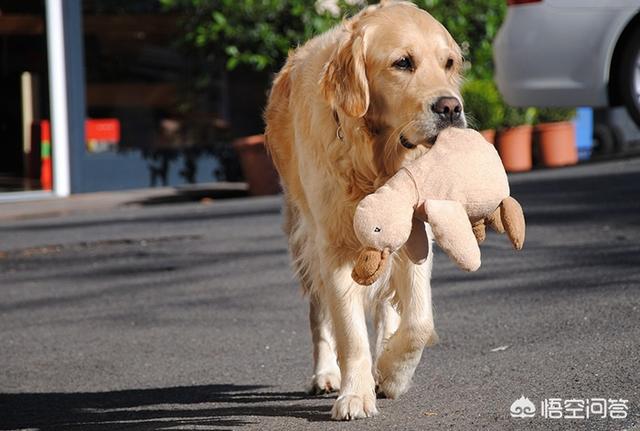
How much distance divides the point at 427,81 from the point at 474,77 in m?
11.2

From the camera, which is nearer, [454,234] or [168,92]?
[454,234]

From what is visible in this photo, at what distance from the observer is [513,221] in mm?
4141

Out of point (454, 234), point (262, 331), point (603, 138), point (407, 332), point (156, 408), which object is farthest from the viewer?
point (603, 138)

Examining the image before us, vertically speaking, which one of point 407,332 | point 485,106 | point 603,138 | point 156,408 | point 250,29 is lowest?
point 603,138

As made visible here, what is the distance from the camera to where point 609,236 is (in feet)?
26.6

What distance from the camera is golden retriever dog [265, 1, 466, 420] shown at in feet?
13.9

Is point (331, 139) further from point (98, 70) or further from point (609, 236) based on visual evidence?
point (98, 70)

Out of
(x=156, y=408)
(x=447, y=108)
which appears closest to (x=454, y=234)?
(x=447, y=108)

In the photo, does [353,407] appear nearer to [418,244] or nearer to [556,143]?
[418,244]

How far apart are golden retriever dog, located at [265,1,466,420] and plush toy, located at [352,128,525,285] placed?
0.41 feet

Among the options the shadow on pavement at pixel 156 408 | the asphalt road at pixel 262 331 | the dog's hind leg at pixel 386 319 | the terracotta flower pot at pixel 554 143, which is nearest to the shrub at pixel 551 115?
the terracotta flower pot at pixel 554 143

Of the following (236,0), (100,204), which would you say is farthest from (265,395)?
(236,0)

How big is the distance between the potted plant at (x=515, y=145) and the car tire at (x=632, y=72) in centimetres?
389

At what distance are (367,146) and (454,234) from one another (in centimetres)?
58
